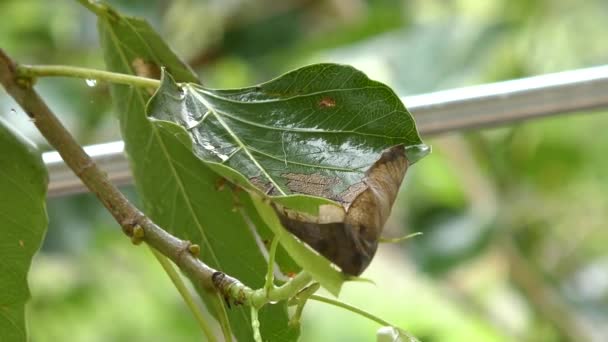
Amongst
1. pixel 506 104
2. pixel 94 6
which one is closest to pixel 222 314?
pixel 94 6

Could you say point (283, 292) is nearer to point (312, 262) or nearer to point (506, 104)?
point (312, 262)

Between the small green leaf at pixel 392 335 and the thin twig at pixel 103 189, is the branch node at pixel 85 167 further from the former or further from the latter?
the small green leaf at pixel 392 335

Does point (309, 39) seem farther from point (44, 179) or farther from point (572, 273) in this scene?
point (44, 179)

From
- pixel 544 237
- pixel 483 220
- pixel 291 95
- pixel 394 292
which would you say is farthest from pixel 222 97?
pixel 394 292

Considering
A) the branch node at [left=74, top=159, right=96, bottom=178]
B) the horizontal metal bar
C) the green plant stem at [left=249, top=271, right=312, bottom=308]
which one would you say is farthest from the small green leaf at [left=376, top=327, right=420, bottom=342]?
the horizontal metal bar

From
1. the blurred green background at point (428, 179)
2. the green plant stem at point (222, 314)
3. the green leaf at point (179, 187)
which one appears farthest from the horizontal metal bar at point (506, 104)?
the blurred green background at point (428, 179)

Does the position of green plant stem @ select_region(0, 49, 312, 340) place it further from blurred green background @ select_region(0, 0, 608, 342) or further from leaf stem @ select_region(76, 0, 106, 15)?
blurred green background @ select_region(0, 0, 608, 342)
